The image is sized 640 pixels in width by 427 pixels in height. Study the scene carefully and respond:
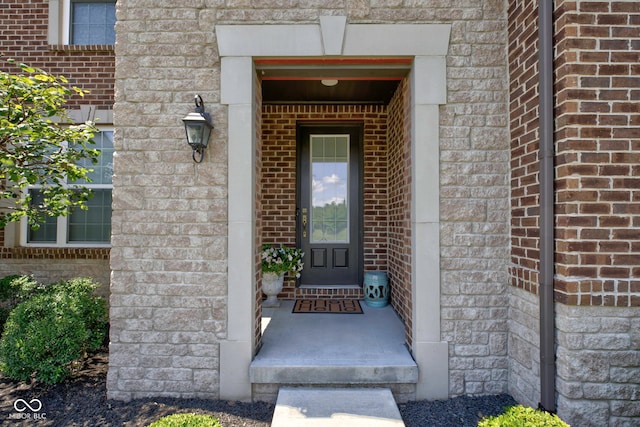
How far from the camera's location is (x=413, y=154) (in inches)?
113

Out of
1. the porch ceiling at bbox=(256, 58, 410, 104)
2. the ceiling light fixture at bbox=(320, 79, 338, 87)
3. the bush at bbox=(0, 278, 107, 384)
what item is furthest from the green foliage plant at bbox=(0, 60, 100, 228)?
the ceiling light fixture at bbox=(320, 79, 338, 87)

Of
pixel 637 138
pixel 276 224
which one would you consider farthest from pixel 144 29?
pixel 637 138

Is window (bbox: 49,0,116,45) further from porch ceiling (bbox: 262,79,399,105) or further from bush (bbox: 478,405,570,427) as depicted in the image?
bush (bbox: 478,405,570,427)

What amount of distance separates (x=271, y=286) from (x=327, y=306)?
0.76 m

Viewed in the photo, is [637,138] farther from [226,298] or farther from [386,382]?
[226,298]

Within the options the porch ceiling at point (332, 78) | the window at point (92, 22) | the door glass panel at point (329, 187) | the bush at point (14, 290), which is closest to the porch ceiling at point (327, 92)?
the porch ceiling at point (332, 78)

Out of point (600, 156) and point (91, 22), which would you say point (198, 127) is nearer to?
point (600, 156)

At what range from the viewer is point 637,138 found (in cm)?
219

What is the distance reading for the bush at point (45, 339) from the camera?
112 inches

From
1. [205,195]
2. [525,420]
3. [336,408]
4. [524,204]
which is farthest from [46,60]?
[525,420]

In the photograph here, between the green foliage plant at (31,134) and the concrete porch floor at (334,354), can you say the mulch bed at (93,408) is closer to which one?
the concrete porch floor at (334,354)

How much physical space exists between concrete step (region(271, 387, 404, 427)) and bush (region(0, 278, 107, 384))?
189cm

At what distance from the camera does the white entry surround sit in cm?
278

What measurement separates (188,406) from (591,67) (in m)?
3.77
